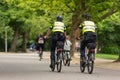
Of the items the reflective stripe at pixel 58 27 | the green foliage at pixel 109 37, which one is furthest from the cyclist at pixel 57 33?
the green foliage at pixel 109 37

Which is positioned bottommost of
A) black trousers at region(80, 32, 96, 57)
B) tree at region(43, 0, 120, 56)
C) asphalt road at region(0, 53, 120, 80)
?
asphalt road at region(0, 53, 120, 80)

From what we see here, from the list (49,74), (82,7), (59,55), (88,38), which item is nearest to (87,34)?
(88,38)

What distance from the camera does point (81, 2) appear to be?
2922cm

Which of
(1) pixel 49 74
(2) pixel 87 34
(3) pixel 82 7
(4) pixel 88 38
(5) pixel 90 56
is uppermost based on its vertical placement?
(3) pixel 82 7

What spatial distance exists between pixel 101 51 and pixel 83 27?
194 ft

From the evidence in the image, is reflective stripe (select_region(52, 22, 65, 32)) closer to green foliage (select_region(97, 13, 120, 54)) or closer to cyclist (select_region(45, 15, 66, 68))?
cyclist (select_region(45, 15, 66, 68))

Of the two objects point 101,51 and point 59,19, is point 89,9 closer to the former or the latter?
point 59,19

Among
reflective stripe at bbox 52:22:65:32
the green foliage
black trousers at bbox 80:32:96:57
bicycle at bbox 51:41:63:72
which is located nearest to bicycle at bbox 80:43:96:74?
black trousers at bbox 80:32:96:57

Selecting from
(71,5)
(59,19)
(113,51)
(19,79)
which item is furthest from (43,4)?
(113,51)

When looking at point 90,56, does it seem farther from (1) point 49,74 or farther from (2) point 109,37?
(2) point 109,37

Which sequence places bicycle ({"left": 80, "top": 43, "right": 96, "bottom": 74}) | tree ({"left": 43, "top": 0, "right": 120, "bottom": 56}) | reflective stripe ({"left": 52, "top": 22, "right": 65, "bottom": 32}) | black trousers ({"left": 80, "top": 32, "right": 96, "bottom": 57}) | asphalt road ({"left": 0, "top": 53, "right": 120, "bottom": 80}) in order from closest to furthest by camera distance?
asphalt road ({"left": 0, "top": 53, "right": 120, "bottom": 80}) → bicycle ({"left": 80, "top": 43, "right": 96, "bottom": 74}) → black trousers ({"left": 80, "top": 32, "right": 96, "bottom": 57}) → reflective stripe ({"left": 52, "top": 22, "right": 65, "bottom": 32}) → tree ({"left": 43, "top": 0, "right": 120, "bottom": 56})

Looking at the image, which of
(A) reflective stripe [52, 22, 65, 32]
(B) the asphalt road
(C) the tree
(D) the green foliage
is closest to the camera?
(B) the asphalt road

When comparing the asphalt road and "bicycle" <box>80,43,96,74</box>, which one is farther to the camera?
"bicycle" <box>80,43,96,74</box>

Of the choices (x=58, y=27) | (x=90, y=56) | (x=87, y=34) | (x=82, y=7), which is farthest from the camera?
(x=82, y=7)
